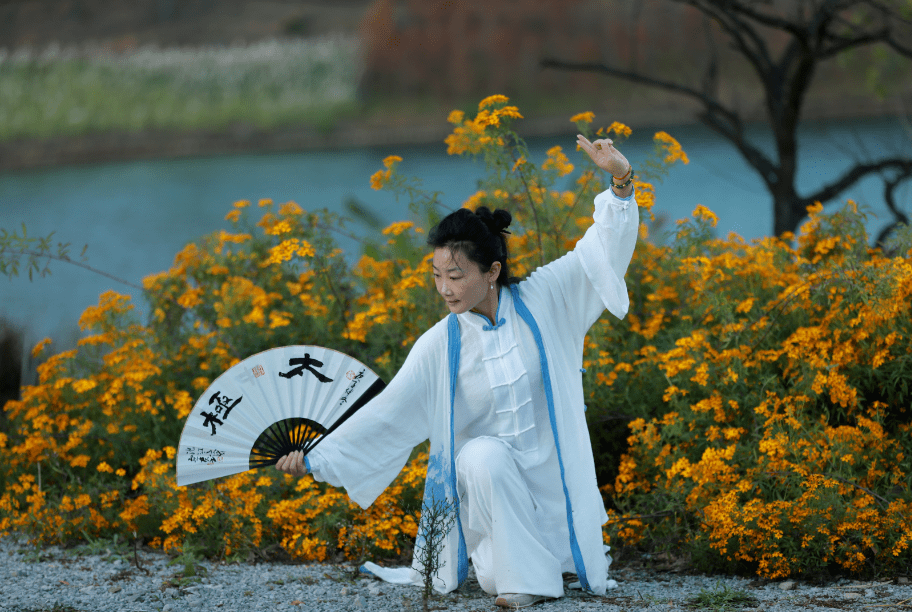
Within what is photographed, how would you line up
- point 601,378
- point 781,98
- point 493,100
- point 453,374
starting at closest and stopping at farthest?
1. point 453,374
2. point 601,378
3. point 493,100
4. point 781,98

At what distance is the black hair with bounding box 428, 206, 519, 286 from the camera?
250cm

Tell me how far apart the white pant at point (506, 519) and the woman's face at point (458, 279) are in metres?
0.42

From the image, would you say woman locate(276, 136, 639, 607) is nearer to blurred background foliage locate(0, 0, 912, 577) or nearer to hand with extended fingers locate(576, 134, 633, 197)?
hand with extended fingers locate(576, 134, 633, 197)

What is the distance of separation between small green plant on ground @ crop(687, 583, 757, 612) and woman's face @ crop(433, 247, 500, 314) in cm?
109

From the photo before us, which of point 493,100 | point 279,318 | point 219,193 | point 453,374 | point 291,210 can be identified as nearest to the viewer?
point 453,374

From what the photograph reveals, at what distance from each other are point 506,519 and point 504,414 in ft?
1.03

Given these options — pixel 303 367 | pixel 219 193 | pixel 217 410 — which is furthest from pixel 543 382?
pixel 219 193

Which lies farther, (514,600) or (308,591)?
(308,591)

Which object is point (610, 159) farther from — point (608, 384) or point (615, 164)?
point (608, 384)

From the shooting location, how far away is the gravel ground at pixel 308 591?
2.50m

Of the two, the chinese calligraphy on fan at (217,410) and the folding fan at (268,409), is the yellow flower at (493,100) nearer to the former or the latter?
the folding fan at (268,409)

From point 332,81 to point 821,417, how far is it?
14.9 meters

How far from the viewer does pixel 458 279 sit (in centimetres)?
250

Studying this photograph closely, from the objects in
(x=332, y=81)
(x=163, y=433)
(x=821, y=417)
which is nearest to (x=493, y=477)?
(x=821, y=417)
